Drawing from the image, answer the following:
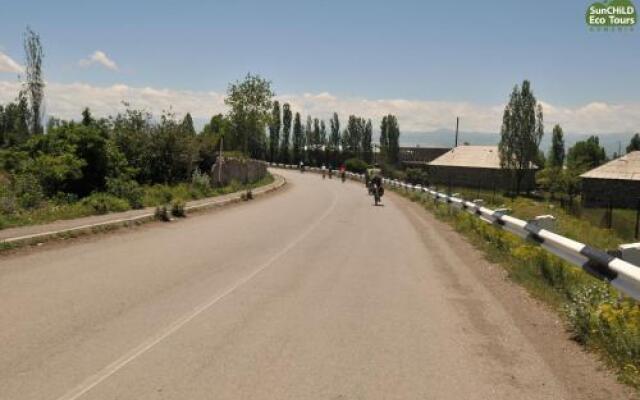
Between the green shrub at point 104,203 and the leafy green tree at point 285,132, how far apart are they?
91.5 m

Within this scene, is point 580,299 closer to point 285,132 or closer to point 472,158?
point 472,158

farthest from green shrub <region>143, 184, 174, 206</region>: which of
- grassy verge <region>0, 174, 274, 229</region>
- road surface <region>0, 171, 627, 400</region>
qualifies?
road surface <region>0, 171, 627, 400</region>

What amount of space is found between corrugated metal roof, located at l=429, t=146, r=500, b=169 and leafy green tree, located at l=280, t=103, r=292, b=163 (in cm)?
2813

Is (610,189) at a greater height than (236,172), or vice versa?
(236,172)

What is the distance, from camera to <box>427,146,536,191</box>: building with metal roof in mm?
86688

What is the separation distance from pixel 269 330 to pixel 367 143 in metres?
116

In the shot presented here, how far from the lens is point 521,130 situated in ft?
266

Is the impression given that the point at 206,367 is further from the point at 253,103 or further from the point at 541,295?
the point at 253,103

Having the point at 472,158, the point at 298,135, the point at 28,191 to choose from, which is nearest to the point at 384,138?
the point at 298,135

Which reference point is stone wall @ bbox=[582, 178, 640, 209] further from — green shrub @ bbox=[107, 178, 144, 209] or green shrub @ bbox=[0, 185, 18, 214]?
green shrub @ bbox=[0, 185, 18, 214]

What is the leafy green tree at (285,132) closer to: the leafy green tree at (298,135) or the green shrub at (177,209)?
the leafy green tree at (298,135)

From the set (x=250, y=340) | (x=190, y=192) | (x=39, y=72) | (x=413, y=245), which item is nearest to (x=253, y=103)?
(x=39, y=72)

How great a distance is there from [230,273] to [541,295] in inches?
197

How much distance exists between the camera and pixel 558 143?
331ft
